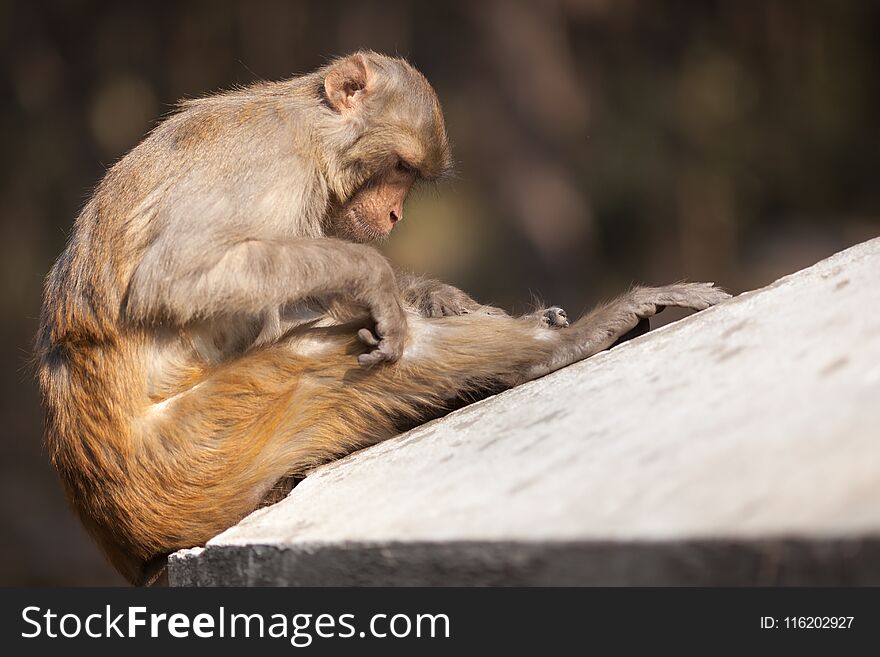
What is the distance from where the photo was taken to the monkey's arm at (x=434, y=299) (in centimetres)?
558

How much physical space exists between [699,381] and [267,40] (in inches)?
435

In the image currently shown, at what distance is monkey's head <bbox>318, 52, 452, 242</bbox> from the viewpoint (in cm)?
543

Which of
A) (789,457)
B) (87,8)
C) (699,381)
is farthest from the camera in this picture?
(87,8)

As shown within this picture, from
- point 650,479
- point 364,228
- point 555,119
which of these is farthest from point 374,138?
point 555,119

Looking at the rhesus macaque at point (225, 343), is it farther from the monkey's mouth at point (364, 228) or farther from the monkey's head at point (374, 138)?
the monkey's mouth at point (364, 228)

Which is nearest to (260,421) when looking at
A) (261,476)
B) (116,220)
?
(261,476)

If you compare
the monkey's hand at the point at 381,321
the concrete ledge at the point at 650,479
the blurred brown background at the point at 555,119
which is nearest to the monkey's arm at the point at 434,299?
the monkey's hand at the point at 381,321

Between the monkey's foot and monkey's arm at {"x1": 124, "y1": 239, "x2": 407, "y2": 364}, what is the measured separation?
0.73m

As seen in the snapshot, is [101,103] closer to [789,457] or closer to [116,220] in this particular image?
[116,220]

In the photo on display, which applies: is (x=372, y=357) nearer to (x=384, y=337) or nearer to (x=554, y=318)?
(x=384, y=337)

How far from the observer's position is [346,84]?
217 inches

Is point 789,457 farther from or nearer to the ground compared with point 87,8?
nearer to the ground

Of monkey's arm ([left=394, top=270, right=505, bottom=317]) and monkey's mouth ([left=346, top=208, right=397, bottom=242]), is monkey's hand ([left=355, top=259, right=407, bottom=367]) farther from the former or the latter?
monkey's mouth ([left=346, top=208, right=397, bottom=242])

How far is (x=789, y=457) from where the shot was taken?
8.46ft
